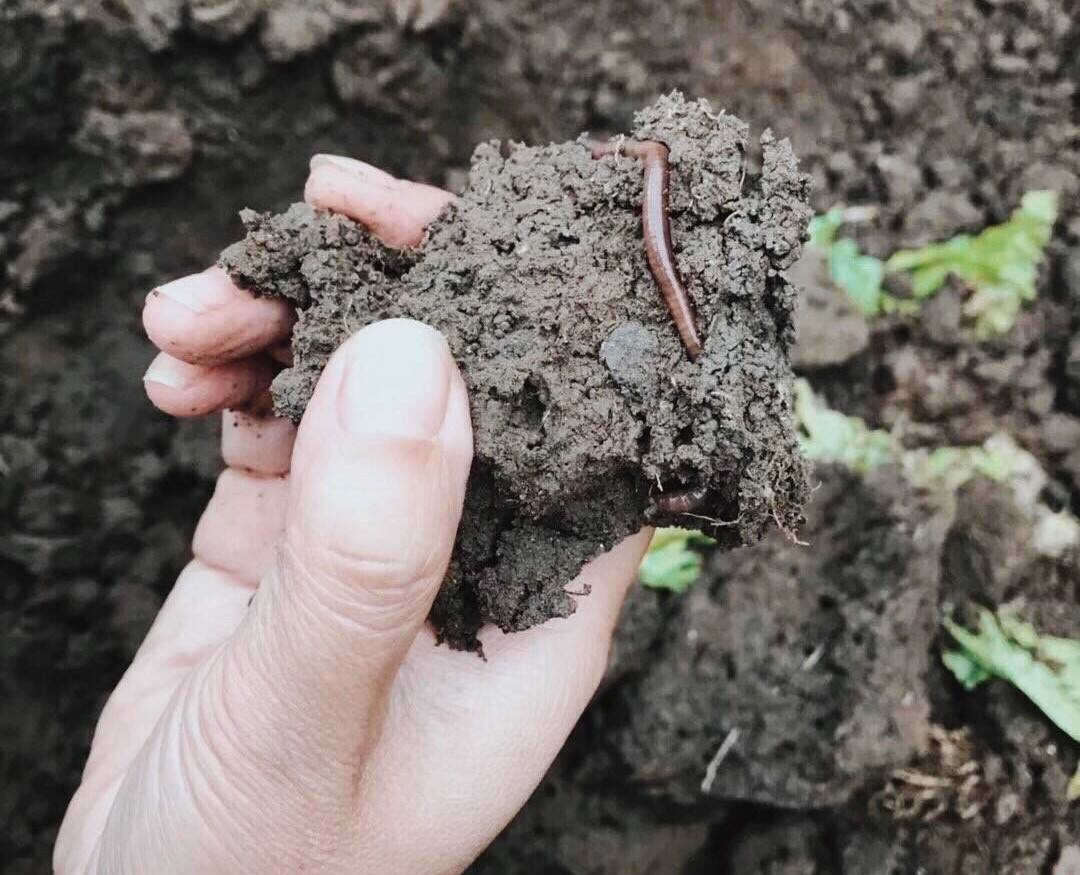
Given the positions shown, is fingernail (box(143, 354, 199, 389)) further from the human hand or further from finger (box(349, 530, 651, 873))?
finger (box(349, 530, 651, 873))

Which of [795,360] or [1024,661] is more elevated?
[795,360]

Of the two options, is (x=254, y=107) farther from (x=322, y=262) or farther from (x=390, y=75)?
(x=322, y=262)

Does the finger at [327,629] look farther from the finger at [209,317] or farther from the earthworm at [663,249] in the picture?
the finger at [209,317]

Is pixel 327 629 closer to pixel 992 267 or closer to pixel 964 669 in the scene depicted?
pixel 964 669

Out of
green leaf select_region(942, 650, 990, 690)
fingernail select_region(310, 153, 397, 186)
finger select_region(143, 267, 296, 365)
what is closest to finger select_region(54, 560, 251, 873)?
finger select_region(143, 267, 296, 365)

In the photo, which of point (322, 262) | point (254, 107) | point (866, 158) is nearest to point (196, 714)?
point (322, 262)

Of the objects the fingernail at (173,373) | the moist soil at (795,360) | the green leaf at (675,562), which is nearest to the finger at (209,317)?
the fingernail at (173,373)

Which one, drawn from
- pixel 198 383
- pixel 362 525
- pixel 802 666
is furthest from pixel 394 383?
pixel 802 666
